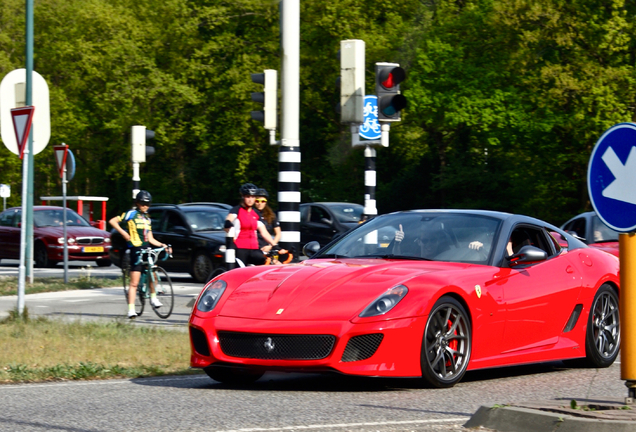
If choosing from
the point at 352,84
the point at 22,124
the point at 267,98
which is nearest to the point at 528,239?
the point at 267,98

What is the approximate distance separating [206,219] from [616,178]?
17121 mm

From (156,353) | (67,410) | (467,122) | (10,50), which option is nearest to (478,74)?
(467,122)

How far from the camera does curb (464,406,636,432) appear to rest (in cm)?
546

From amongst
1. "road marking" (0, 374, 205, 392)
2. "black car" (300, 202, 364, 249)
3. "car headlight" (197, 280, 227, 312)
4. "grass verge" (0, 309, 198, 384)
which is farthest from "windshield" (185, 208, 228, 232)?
"car headlight" (197, 280, 227, 312)

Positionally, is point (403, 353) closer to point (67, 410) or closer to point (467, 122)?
point (67, 410)

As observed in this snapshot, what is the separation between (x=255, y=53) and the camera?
Answer: 4856 centimetres

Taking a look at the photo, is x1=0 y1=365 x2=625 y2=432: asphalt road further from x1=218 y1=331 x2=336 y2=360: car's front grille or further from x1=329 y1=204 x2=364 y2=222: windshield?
x1=329 y1=204 x2=364 y2=222: windshield

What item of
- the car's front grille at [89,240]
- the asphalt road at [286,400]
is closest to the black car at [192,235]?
the car's front grille at [89,240]

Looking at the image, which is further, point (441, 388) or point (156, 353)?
point (156, 353)

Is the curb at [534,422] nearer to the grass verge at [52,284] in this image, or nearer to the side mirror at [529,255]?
the side mirror at [529,255]

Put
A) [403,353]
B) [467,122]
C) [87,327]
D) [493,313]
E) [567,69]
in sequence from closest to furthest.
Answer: [403,353]
[493,313]
[87,327]
[567,69]
[467,122]

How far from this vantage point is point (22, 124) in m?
13.2

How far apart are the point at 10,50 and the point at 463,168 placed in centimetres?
3080

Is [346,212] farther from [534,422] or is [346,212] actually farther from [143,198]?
[534,422]
